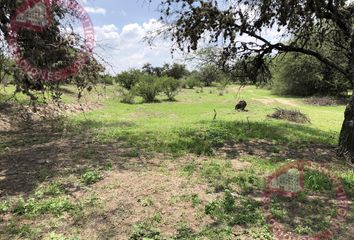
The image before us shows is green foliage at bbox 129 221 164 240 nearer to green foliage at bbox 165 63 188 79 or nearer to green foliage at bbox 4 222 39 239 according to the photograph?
green foliage at bbox 4 222 39 239

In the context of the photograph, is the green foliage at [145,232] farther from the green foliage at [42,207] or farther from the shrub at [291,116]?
the shrub at [291,116]

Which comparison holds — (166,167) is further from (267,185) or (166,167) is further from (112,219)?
(112,219)

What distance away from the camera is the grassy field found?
4871mm

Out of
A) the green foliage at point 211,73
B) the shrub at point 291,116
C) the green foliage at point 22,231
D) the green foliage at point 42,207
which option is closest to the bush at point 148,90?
the green foliage at point 211,73

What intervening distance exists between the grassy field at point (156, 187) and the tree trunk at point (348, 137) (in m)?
0.45

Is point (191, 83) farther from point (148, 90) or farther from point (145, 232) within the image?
point (145, 232)

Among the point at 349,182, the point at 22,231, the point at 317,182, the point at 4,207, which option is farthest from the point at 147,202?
the point at 349,182

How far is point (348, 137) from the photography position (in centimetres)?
912

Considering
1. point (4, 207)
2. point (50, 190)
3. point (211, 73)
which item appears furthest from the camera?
point (211, 73)

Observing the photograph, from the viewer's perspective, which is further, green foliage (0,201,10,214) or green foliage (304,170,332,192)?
green foliage (304,170,332,192)

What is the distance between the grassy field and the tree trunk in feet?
1.47

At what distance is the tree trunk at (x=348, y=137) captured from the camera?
29.7 feet

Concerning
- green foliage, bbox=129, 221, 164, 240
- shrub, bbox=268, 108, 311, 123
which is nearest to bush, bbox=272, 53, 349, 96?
shrub, bbox=268, 108, 311, 123

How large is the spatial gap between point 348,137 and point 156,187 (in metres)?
5.47
